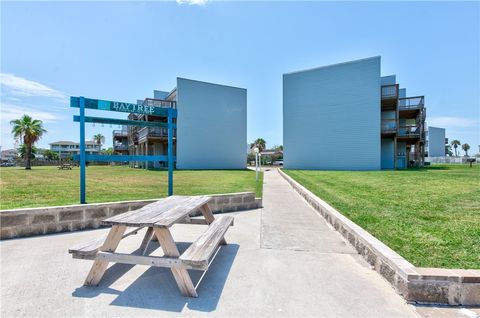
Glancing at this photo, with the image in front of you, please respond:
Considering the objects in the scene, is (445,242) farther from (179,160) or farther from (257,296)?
(179,160)

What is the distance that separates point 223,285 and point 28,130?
4615 cm

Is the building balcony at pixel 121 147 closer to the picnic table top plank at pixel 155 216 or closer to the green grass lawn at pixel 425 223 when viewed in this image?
the green grass lawn at pixel 425 223

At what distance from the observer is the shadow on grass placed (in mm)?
2455

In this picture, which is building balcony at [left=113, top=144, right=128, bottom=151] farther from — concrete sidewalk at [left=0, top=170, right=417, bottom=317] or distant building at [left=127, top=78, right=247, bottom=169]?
concrete sidewalk at [left=0, top=170, right=417, bottom=317]

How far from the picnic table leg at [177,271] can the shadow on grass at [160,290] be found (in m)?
0.07

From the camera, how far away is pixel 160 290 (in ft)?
8.88

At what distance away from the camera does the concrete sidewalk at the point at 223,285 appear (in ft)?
7.73

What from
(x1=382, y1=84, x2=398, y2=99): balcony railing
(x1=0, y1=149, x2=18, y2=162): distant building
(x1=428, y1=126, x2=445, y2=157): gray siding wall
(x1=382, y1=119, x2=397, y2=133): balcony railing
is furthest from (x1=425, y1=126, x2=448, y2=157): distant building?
(x1=0, y1=149, x2=18, y2=162): distant building

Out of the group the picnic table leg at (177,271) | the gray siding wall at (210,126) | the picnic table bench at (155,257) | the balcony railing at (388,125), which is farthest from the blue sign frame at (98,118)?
the balcony railing at (388,125)

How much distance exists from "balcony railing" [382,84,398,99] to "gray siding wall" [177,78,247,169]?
16346 mm

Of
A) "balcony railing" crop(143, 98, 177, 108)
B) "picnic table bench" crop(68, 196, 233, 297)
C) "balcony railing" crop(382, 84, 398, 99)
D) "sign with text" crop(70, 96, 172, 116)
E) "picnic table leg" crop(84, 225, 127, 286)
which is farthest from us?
"balcony railing" crop(143, 98, 177, 108)

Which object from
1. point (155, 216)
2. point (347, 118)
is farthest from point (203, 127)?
point (155, 216)

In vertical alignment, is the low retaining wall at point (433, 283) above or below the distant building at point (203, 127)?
below

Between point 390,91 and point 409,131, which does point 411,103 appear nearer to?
point 409,131
